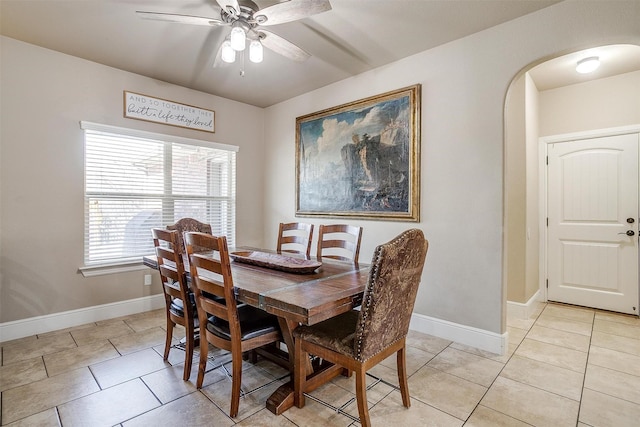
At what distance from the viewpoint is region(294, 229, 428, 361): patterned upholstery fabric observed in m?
1.46

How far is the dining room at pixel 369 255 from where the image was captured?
203 centimetres

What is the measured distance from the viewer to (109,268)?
3.33 m

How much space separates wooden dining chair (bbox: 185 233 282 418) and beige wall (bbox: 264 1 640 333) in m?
1.73

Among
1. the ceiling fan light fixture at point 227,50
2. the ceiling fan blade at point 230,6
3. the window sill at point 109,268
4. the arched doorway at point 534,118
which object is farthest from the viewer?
the arched doorway at point 534,118

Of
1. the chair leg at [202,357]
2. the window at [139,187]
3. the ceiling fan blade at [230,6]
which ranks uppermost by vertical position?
the ceiling fan blade at [230,6]

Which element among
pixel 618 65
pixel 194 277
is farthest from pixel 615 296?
pixel 194 277

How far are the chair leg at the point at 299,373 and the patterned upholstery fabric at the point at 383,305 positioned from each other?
95 mm

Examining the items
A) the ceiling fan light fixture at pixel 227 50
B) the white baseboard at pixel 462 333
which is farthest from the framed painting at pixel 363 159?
the ceiling fan light fixture at pixel 227 50

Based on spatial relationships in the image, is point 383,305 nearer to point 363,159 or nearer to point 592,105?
point 363,159

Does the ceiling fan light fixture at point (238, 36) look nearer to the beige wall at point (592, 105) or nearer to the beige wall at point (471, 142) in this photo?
the beige wall at point (471, 142)

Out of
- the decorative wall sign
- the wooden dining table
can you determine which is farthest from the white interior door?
the decorative wall sign

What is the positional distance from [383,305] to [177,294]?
56.9 inches

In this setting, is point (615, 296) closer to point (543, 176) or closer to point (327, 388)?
point (543, 176)

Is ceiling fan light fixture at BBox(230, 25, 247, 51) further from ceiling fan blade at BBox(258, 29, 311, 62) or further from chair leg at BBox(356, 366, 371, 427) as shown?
chair leg at BBox(356, 366, 371, 427)
